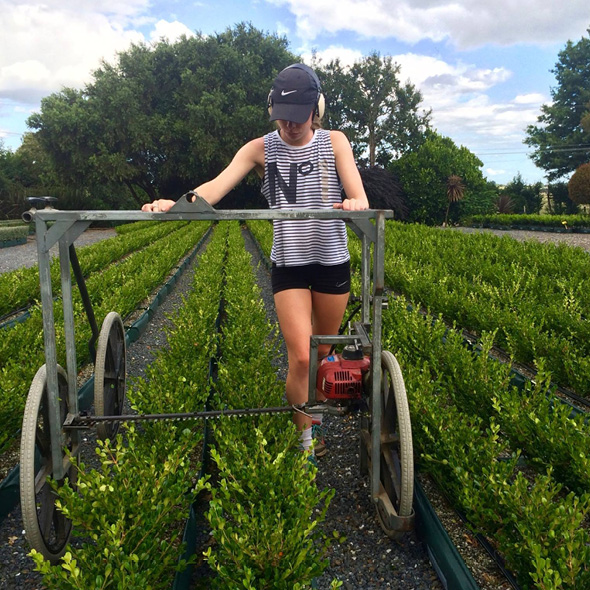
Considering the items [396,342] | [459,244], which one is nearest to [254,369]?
[396,342]

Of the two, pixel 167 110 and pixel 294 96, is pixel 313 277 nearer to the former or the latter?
pixel 294 96

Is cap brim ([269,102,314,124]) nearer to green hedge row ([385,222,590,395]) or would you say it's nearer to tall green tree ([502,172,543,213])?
green hedge row ([385,222,590,395])

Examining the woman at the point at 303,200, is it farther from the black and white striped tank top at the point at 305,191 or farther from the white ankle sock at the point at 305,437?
the white ankle sock at the point at 305,437

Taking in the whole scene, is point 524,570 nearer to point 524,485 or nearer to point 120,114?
point 524,485

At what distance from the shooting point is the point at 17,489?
2742 millimetres

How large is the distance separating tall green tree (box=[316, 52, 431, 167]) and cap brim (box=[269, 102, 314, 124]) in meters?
40.9

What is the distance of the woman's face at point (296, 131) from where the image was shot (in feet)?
7.68

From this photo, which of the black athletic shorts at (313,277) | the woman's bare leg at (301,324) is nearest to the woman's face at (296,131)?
the black athletic shorts at (313,277)

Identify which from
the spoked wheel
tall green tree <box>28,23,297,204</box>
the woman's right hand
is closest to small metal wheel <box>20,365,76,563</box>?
the woman's right hand

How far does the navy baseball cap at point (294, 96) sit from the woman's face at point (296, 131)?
0.05 metres

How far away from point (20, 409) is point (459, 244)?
967cm

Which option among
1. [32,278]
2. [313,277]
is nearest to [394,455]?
[313,277]

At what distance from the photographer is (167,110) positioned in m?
31.7

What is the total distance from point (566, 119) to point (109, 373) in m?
50.0
